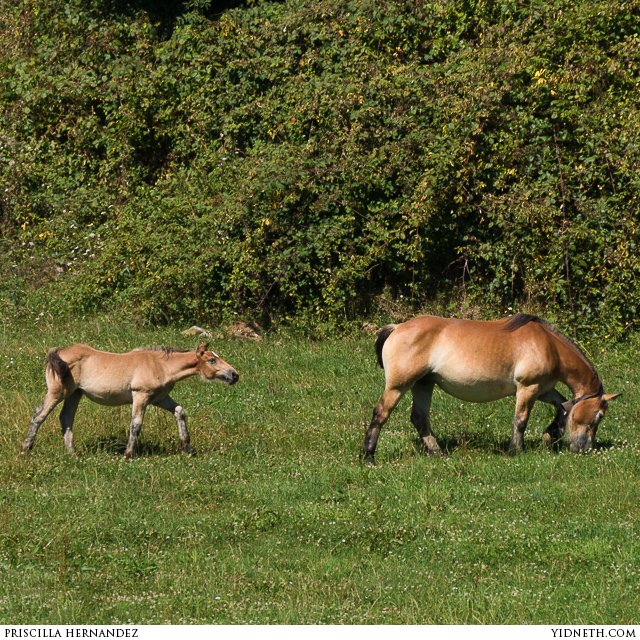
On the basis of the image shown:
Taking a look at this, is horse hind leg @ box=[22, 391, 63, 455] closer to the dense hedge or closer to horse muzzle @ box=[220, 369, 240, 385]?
horse muzzle @ box=[220, 369, 240, 385]

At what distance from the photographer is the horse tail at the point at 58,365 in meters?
14.0

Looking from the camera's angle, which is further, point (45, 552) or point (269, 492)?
point (269, 492)

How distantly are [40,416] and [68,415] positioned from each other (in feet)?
1.18

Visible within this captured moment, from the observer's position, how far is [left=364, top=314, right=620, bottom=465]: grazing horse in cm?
1407

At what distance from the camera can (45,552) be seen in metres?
10.8

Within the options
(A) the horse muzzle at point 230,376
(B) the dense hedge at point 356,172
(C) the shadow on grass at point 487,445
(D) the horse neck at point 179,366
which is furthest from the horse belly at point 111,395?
(B) the dense hedge at point 356,172

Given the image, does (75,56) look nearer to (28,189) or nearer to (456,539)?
(28,189)

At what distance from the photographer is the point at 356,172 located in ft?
69.9

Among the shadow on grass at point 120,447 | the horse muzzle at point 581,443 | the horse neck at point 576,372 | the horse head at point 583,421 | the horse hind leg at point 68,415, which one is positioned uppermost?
the horse neck at point 576,372

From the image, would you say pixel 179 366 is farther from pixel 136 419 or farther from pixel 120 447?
pixel 120 447

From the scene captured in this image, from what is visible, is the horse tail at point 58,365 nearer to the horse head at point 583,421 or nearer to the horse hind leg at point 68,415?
the horse hind leg at point 68,415

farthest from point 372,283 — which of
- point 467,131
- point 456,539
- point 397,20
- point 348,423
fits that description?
point 456,539

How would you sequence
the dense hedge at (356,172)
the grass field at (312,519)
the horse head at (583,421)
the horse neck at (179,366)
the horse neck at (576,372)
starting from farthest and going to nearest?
the dense hedge at (356,172), the horse neck at (576,372), the horse neck at (179,366), the horse head at (583,421), the grass field at (312,519)

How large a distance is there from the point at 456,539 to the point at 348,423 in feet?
15.9
